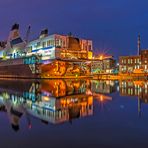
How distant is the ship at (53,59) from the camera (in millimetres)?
71938

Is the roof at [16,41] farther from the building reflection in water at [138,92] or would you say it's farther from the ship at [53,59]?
the building reflection in water at [138,92]

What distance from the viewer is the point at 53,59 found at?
7131 cm

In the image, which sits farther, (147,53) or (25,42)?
(147,53)

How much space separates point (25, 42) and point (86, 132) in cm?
8689

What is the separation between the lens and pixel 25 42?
303ft

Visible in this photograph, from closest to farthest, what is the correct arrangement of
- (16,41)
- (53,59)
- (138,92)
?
(138,92) → (53,59) → (16,41)

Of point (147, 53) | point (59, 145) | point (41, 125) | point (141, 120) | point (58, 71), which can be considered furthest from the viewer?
point (147, 53)

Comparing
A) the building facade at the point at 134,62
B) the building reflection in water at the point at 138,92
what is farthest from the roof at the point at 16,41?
the building reflection in water at the point at 138,92

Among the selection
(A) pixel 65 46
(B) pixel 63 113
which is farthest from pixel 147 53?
(B) pixel 63 113

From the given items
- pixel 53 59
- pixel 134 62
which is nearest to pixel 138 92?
pixel 53 59

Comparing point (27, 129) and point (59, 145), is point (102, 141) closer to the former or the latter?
point (59, 145)

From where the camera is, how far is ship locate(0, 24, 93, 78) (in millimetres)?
71938

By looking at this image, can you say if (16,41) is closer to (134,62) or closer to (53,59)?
(53,59)

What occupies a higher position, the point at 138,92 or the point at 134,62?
the point at 134,62
